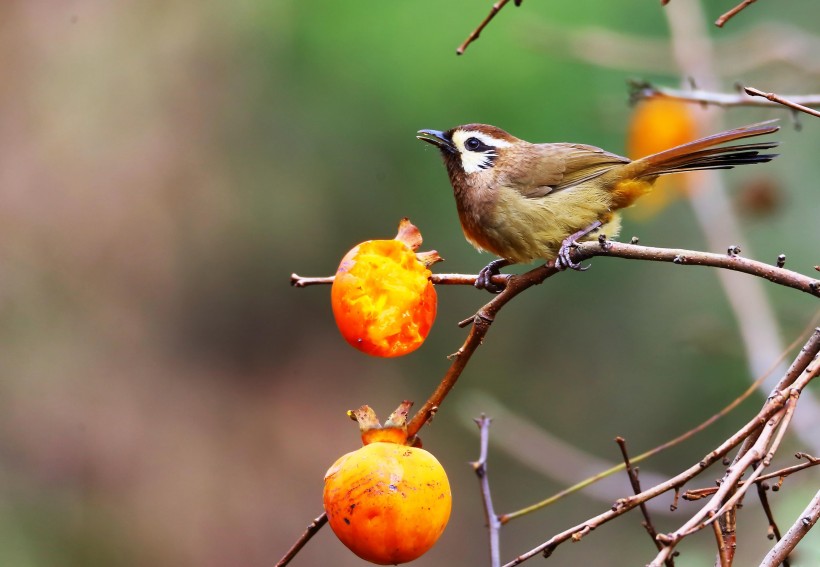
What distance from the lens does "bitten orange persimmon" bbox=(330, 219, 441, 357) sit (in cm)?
197

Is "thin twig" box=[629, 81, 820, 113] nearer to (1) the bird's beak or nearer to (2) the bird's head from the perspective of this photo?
(2) the bird's head

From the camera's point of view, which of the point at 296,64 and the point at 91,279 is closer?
the point at 296,64

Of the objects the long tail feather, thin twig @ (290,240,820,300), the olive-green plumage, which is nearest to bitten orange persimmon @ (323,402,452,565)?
thin twig @ (290,240,820,300)

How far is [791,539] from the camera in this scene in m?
1.49

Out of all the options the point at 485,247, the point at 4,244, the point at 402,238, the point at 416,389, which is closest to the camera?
the point at 402,238

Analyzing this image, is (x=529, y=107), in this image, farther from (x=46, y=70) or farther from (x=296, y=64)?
(x=46, y=70)

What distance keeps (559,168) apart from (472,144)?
299 mm

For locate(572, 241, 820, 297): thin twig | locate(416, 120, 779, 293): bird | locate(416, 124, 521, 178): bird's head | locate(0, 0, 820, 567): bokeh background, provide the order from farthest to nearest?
locate(0, 0, 820, 567): bokeh background → locate(416, 124, 521, 178): bird's head → locate(416, 120, 779, 293): bird → locate(572, 241, 820, 297): thin twig

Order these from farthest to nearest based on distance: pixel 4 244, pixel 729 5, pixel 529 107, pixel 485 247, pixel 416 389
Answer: pixel 416 389
pixel 4 244
pixel 729 5
pixel 529 107
pixel 485 247

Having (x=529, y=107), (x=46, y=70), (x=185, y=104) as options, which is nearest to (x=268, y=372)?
(x=185, y=104)

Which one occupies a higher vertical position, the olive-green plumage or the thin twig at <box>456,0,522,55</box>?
the thin twig at <box>456,0,522,55</box>

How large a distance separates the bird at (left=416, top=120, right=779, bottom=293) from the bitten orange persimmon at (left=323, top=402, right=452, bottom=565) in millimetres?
1199

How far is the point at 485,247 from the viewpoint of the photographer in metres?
3.20

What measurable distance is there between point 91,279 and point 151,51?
165 centimetres
